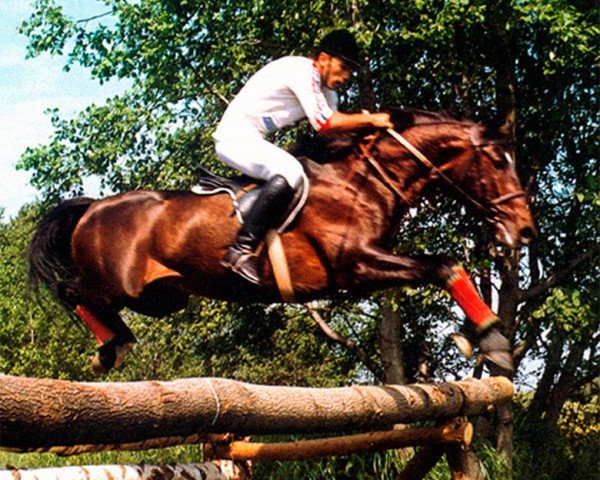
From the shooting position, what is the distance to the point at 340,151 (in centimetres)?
597

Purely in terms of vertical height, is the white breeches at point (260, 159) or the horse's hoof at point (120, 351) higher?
the white breeches at point (260, 159)

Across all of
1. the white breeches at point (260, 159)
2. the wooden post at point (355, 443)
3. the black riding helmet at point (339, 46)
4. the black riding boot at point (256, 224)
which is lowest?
the wooden post at point (355, 443)

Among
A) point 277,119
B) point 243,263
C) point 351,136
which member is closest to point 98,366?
point 243,263

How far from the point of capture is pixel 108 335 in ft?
20.7

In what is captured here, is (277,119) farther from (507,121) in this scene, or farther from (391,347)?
(391,347)

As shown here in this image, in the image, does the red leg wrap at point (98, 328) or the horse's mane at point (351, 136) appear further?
the red leg wrap at point (98, 328)

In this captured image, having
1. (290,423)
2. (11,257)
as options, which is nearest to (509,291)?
(290,423)

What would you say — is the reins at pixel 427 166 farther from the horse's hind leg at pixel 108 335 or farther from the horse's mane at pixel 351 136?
the horse's hind leg at pixel 108 335

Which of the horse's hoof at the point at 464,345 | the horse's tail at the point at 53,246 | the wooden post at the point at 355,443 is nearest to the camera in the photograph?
the wooden post at the point at 355,443

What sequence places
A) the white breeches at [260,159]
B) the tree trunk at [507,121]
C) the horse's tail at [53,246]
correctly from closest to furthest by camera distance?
the white breeches at [260,159]
the horse's tail at [53,246]
the tree trunk at [507,121]

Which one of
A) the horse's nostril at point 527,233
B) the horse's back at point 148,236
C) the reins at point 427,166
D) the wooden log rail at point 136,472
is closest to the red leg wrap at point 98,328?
the horse's back at point 148,236

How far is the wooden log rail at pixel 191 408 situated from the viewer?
8.55 feet

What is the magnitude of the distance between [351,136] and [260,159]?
2.02ft

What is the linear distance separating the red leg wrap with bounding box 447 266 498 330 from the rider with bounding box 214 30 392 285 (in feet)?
3.57
